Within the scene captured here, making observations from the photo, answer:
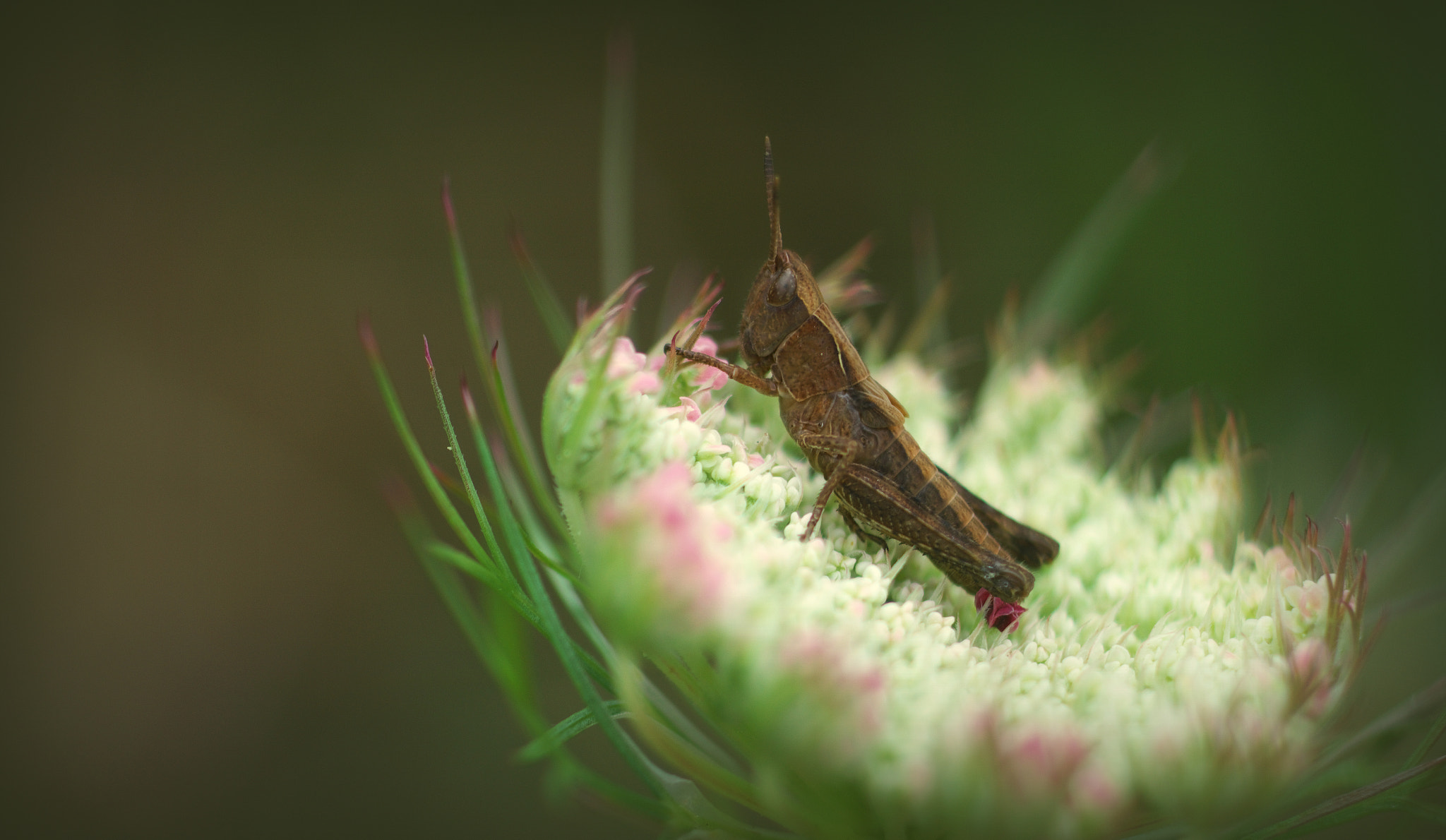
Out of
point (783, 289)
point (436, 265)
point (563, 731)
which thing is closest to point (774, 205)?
point (783, 289)

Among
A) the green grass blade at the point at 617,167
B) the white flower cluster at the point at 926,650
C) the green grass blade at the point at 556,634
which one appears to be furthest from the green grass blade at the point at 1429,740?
the green grass blade at the point at 617,167

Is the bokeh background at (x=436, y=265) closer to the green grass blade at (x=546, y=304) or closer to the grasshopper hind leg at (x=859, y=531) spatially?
the green grass blade at (x=546, y=304)

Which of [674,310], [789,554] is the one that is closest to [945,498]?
[789,554]

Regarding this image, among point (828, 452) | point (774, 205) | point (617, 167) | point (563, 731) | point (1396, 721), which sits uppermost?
point (617, 167)

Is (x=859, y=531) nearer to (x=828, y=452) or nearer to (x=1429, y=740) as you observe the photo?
(x=828, y=452)

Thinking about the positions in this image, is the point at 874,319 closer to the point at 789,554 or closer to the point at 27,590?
the point at 789,554

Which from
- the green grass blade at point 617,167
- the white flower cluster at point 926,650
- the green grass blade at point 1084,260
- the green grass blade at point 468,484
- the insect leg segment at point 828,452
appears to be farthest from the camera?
the green grass blade at point 1084,260

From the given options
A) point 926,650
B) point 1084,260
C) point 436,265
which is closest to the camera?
point 926,650
